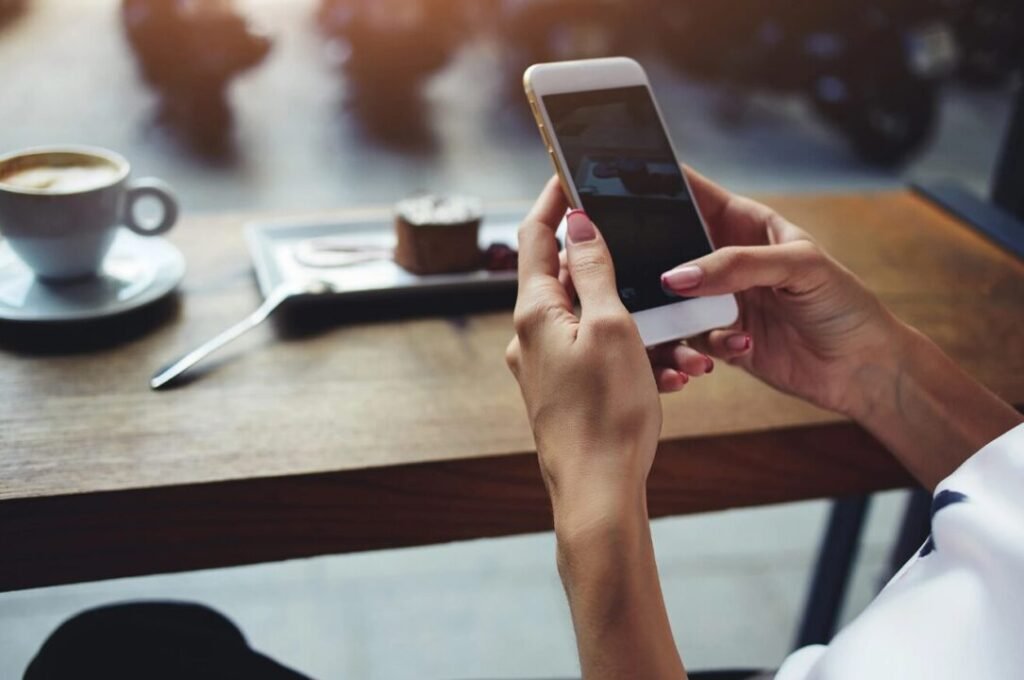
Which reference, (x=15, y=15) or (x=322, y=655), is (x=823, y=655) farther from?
(x=15, y=15)

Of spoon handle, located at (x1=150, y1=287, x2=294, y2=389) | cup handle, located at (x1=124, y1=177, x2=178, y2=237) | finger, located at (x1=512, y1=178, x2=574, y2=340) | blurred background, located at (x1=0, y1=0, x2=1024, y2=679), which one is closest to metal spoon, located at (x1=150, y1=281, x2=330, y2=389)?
spoon handle, located at (x1=150, y1=287, x2=294, y2=389)

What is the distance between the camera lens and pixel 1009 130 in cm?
136

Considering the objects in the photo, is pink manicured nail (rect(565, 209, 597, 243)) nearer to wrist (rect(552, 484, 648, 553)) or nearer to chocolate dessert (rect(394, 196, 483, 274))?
wrist (rect(552, 484, 648, 553))

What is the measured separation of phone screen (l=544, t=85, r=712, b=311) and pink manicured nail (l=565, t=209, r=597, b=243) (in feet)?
0.19

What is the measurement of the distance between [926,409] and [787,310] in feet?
0.40

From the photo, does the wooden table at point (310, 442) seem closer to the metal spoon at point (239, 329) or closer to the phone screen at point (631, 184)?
the metal spoon at point (239, 329)

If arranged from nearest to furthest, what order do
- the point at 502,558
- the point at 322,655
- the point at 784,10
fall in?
the point at 322,655
the point at 502,558
the point at 784,10

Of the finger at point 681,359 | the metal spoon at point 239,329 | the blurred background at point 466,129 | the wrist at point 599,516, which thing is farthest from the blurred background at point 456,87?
the wrist at point 599,516

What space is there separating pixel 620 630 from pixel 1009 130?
1.16 meters

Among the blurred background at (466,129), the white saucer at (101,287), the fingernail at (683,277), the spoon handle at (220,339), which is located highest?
the fingernail at (683,277)

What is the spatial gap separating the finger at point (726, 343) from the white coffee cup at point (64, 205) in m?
0.51

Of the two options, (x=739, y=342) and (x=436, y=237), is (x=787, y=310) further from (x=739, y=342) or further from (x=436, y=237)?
(x=436, y=237)

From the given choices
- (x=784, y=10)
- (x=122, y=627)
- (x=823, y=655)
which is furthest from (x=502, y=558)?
(x=784, y=10)

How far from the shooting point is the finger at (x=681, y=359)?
690 millimetres
